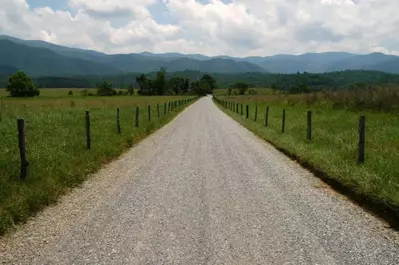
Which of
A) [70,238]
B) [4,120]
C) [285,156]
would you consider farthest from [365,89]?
[70,238]

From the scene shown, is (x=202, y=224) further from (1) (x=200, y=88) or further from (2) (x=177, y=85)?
(1) (x=200, y=88)

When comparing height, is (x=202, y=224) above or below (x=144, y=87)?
below

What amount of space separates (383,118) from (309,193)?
13.3 meters

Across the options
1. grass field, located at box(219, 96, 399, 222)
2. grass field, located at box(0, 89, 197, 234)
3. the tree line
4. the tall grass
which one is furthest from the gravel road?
the tree line

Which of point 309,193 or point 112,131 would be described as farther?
point 112,131

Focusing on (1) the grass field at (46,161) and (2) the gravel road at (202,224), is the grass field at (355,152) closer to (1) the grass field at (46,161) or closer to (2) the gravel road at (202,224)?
(2) the gravel road at (202,224)

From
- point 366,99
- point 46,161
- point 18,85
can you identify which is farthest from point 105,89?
point 46,161

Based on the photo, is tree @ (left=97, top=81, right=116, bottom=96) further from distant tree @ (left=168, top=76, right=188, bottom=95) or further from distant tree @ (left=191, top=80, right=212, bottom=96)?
distant tree @ (left=191, top=80, right=212, bottom=96)

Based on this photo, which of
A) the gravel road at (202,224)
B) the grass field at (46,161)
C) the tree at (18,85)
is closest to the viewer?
the gravel road at (202,224)

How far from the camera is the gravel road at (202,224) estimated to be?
4848 millimetres

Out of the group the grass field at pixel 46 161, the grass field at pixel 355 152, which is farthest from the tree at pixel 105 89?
the grass field at pixel 46 161

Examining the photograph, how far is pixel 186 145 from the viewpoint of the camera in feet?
50.0

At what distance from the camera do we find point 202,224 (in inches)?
235

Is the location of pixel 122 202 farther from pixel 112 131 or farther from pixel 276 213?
pixel 112 131
